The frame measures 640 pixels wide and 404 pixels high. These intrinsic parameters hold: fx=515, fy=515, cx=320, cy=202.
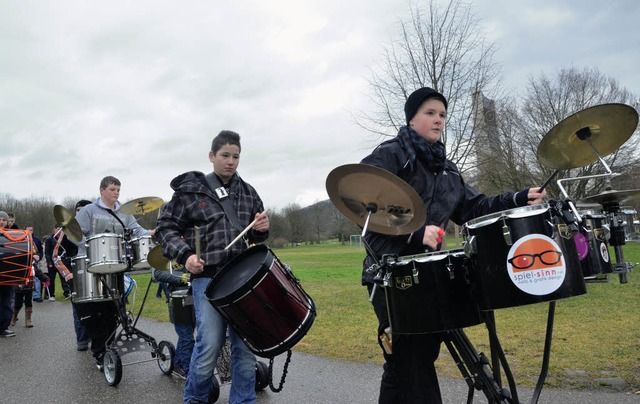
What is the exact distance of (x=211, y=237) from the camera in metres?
3.87

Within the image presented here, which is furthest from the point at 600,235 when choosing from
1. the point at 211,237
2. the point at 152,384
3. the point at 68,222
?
the point at 68,222

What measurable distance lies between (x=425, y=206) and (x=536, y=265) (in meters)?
0.71

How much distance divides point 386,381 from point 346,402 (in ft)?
5.14

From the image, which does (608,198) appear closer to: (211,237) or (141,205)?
(211,237)

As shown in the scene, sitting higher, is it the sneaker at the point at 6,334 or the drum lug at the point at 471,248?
the drum lug at the point at 471,248

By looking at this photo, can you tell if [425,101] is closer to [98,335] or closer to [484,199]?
[484,199]

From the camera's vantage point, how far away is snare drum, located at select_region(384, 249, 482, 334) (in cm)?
261

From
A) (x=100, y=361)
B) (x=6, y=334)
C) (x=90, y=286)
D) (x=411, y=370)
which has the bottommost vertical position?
(x=100, y=361)

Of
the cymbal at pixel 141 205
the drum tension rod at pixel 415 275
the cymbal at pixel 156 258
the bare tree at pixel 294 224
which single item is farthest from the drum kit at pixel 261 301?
the bare tree at pixel 294 224

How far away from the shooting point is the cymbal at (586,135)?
288 centimetres

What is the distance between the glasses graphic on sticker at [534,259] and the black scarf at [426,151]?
895 mm

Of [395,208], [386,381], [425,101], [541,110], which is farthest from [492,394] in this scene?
[541,110]

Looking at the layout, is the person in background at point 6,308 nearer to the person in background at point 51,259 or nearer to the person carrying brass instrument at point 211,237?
the person in background at point 51,259

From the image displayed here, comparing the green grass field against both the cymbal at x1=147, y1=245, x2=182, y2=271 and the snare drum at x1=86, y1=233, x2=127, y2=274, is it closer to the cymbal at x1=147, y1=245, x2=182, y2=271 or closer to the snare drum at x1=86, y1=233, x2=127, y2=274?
the cymbal at x1=147, y1=245, x2=182, y2=271
